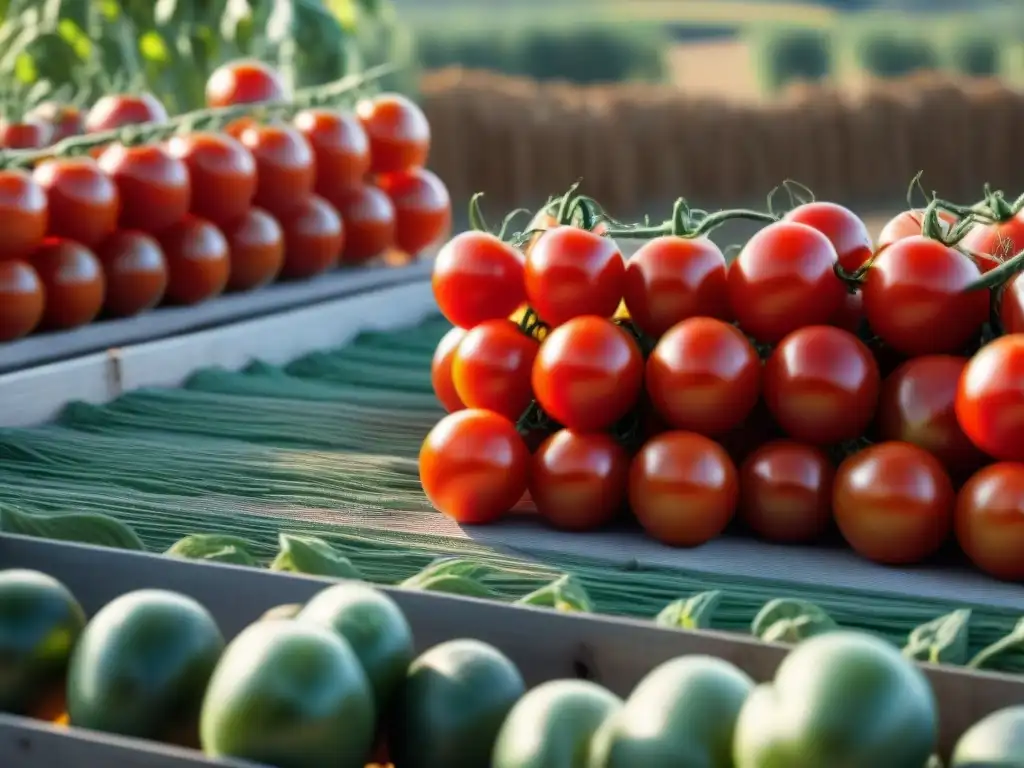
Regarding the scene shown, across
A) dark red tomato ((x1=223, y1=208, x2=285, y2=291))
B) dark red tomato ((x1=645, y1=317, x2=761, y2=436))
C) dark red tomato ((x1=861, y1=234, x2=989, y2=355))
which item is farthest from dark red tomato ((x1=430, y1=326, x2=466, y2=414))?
dark red tomato ((x1=223, y1=208, x2=285, y2=291))

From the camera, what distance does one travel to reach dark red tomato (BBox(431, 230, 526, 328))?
6.17 feet

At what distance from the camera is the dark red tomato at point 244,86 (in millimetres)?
3404

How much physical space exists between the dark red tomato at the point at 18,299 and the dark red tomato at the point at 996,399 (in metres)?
1.67

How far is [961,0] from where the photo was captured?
1470 centimetres

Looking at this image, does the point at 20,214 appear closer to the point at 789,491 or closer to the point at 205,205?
the point at 205,205

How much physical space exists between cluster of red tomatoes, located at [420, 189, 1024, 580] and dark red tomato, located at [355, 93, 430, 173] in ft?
5.42

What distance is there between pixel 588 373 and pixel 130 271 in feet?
4.55

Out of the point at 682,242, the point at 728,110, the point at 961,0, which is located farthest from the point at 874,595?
the point at 961,0

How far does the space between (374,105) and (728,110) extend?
7472 mm

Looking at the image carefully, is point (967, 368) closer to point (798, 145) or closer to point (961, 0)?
point (798, 145)

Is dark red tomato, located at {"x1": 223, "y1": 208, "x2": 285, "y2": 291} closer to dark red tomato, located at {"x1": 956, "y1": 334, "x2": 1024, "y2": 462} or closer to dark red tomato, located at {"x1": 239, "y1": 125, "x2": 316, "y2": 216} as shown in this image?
dark red tomato, located at {"x1": 239, "y1": 125, "x2": 316, "y2": 216}

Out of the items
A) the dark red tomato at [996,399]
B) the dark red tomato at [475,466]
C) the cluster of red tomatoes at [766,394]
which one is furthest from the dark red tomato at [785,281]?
the dark red tomato at [475,466]

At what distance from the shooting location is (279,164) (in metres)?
3.12

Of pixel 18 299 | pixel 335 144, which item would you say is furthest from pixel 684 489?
pixel 335 144
